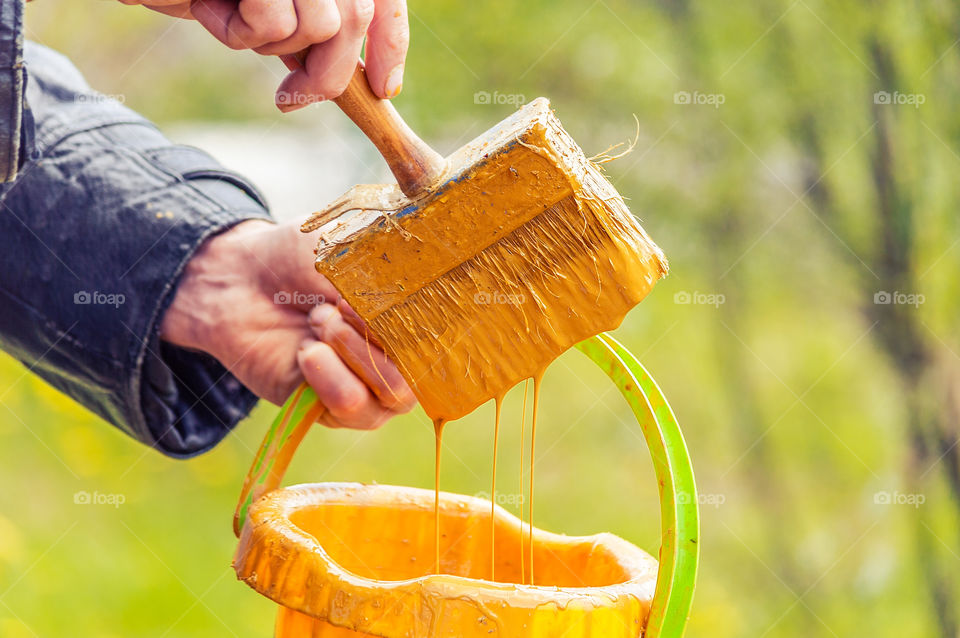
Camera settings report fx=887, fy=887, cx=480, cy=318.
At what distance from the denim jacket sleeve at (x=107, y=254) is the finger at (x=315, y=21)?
1.51 ft

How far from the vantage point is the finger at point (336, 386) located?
1074 mm

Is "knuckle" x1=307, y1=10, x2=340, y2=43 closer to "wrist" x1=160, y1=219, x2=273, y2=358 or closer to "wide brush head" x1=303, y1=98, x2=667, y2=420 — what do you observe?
"wide brush head" x1=303, y1=98, x2=667, y2=420

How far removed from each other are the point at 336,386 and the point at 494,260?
300mm

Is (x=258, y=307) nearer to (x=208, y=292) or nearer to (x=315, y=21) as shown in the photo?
(x=208, y=292)

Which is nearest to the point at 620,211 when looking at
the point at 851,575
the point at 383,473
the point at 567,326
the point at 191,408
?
the point at 567,326

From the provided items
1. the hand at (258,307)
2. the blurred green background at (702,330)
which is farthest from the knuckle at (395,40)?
the blurred green background at (702,330)

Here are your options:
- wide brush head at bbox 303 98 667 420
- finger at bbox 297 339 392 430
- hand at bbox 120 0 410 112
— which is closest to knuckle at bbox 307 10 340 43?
hand at bbox 120 0 410 112

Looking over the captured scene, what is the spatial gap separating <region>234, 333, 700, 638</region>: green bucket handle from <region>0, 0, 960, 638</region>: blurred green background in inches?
63.7

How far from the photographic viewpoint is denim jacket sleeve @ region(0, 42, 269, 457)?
121cm

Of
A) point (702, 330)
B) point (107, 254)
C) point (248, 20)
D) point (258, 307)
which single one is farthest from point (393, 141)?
point (702, 330)

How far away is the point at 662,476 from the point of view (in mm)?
879

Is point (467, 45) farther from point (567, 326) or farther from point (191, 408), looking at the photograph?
point (567, 326)

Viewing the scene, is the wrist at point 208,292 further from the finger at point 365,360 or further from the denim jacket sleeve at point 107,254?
the finger at point 365,360

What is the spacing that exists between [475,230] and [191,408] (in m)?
0.64
